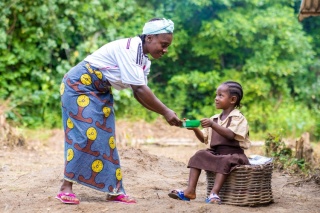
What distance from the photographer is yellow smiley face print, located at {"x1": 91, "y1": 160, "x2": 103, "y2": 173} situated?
521 centimetres

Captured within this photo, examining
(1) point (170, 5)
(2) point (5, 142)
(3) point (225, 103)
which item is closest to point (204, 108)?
(1) point (170, 5)

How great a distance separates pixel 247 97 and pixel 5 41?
5.21m

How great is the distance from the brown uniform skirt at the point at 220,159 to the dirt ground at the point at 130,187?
0.33 m

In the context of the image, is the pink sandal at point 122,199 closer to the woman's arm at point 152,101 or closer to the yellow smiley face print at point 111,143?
the yellow smiley face print at point 111,143

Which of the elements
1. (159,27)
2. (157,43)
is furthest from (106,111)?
(159,27)

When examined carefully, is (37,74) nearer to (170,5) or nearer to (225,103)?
(170,5)

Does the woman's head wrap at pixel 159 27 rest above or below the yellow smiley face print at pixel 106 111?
above

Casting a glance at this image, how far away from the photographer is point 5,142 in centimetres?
929

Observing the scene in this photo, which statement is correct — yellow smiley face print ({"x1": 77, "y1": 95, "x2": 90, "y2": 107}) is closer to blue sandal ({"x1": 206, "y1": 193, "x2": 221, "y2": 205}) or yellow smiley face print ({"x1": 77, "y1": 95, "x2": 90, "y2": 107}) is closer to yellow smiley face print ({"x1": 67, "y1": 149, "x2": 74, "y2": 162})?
yellow smiley face print ({"x1": 67, "y1": 149, "x2": 74, "y2": 162})

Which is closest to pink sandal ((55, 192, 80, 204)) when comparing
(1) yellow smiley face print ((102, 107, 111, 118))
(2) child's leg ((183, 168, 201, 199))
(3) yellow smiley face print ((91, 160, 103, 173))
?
(3) yellow smiley face print ((91, 160, 103, 173))

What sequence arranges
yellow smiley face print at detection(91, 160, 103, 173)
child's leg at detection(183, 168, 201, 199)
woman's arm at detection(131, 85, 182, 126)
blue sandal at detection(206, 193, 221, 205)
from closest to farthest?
1. woman's arm at detection(131, 85, 182, 126)
2. yellow smiley face print at detection(91, 160, 103, 173)
3. blue sandal at detection(206, 193, 221, 205)
4. child's leg at detection(183, 168, 201, 199)

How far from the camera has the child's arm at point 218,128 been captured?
17.1 feet

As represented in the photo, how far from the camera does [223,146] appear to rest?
5527 millimetres

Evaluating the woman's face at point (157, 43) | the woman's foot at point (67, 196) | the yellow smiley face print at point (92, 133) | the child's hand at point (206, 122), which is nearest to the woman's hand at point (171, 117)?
the child's hand at point (206, 122)
